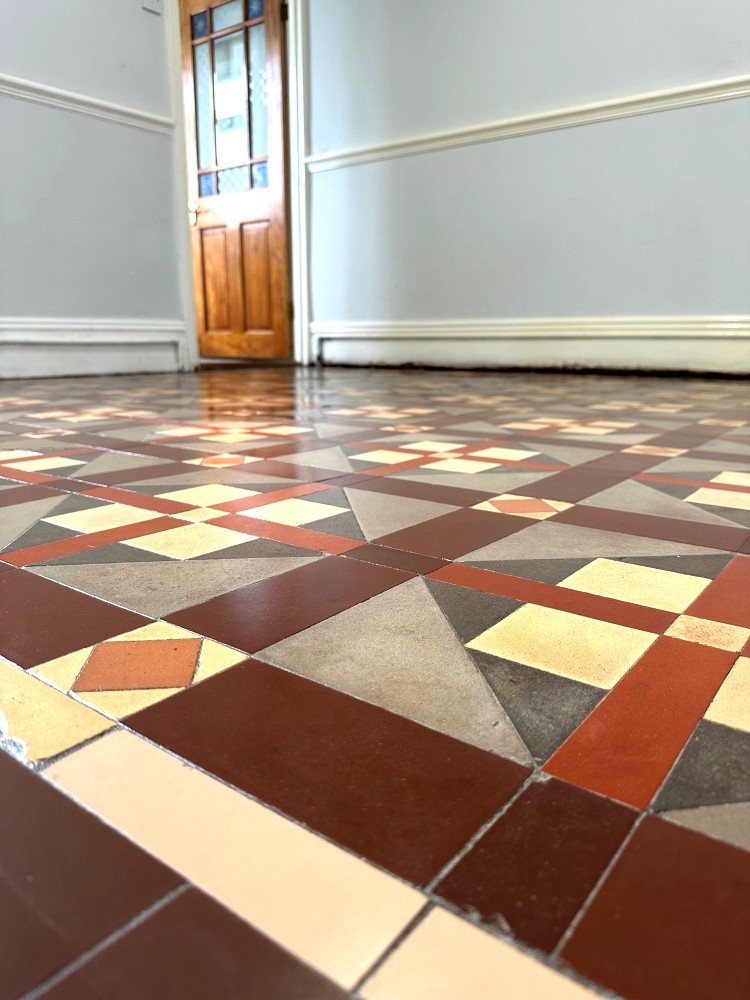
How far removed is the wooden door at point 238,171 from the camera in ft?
20.3

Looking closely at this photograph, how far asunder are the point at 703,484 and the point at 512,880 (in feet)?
4.11

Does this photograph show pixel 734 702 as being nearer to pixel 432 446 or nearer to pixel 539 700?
pixel 539 700

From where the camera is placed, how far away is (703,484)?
59.3 inches

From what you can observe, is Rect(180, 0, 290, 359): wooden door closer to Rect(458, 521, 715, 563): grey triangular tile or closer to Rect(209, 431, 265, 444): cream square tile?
Rect(209, 431, 265, 444): cream square tile

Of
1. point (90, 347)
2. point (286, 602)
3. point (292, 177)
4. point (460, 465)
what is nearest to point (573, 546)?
point (286, 602)

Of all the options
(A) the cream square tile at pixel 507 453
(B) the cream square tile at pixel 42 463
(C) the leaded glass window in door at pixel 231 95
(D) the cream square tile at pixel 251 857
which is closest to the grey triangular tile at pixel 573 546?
(D) the cream square tile at pixel 251 857

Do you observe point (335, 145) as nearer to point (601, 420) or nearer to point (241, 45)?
point (241, 45)

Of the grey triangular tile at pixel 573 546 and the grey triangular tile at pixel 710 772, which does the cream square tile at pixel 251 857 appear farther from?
the grey triangular tile at pixel 573 546

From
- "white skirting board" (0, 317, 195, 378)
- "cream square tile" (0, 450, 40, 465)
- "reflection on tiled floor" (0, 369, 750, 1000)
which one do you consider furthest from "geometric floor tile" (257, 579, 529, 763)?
"white skirting board" (0, 317, 195, 378)

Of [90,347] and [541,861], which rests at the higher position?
[90,347]

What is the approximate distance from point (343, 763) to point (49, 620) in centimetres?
42

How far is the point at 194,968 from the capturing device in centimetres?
37

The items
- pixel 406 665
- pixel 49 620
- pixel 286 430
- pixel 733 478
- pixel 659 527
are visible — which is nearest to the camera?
pixel 406 665

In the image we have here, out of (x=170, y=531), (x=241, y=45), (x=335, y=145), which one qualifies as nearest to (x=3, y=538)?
(x=170, y=531)
